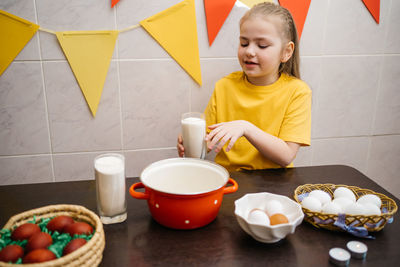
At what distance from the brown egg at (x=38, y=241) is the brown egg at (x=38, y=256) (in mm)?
16

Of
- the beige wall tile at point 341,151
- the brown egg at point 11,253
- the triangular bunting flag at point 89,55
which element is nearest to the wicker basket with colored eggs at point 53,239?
the brown egg at point 11,253

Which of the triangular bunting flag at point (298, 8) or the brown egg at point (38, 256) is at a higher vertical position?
the triangular bunting flag at point (298, 8)

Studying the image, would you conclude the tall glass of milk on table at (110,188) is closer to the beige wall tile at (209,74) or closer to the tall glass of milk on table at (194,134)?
the tall glass of milk on table at (194,134)

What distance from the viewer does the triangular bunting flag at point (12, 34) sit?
135 centimetres

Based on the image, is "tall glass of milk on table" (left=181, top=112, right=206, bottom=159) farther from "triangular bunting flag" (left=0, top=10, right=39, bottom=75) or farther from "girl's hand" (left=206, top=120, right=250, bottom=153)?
"triangular bunting flag" (left=0, top=10, right=39, bottom=75)

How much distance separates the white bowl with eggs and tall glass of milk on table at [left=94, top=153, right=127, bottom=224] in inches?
10.3

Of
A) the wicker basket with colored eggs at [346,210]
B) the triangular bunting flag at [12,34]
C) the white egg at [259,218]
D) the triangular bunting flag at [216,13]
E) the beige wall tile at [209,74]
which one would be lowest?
the wicker basket with colored eggs at [346,210]

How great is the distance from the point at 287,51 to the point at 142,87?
2.17 feet

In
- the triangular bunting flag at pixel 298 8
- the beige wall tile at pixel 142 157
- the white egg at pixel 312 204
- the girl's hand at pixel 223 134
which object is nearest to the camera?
the white egg at pixel 312 204

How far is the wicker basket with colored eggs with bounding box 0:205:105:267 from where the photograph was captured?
1.74 ft

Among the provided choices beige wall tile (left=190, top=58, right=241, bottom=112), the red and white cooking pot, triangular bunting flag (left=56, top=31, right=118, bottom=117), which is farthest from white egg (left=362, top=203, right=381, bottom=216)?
triangular bunting flag (left=56, top=31, right=118, bottom=117)

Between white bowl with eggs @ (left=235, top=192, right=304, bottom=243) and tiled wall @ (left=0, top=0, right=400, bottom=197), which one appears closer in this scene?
white bowl with eggs @ (left=235, top=192, right=304, bottom=243)

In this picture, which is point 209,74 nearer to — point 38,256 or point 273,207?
point 273,207

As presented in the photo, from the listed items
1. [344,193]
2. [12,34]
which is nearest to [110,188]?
[344,193]
